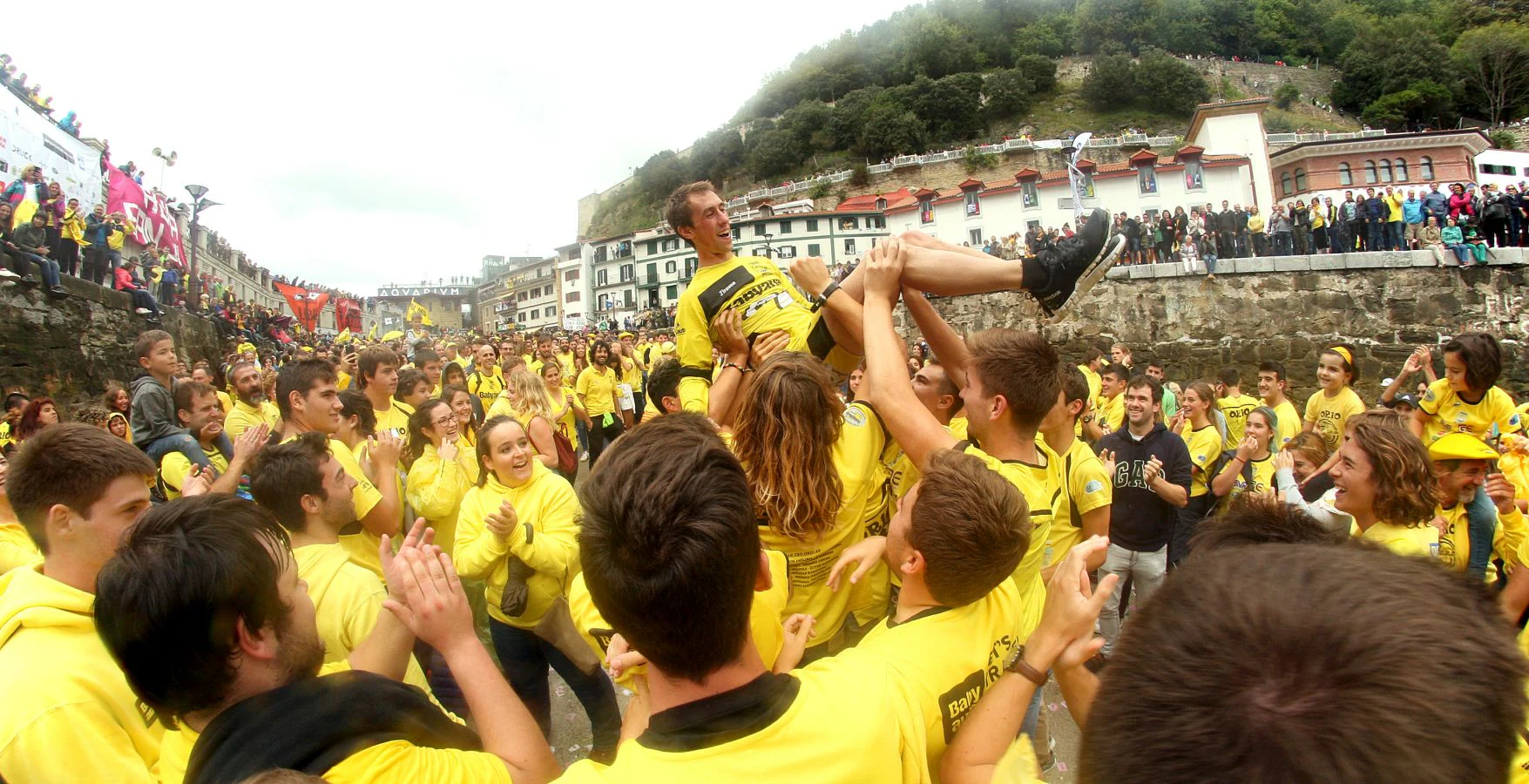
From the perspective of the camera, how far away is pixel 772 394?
2.41 meters

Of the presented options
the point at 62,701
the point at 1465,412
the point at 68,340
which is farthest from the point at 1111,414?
the point at 68,340

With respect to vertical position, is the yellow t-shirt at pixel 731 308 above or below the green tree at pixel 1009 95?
below

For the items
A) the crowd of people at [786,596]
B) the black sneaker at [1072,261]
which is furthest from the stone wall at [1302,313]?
the crowd of people at [786,596]

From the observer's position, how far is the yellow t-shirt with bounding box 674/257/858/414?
4.00m

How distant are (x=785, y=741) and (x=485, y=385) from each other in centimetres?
922

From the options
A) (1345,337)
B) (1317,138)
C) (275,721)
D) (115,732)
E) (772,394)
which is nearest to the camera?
(275,721)

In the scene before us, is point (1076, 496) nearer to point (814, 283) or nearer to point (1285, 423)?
point (814, 283)

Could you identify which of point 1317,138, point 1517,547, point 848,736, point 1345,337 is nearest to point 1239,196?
point 1317,138

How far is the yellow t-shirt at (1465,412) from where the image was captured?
5.35m

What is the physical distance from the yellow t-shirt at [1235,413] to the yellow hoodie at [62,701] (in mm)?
7546

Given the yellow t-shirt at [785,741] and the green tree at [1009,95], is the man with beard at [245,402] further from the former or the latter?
the green tree at [1009,95]

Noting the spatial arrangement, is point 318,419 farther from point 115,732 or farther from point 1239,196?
point 1239,196

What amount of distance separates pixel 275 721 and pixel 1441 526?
14.1 ft

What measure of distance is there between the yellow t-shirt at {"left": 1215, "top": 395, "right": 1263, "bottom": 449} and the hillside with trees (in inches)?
2886
